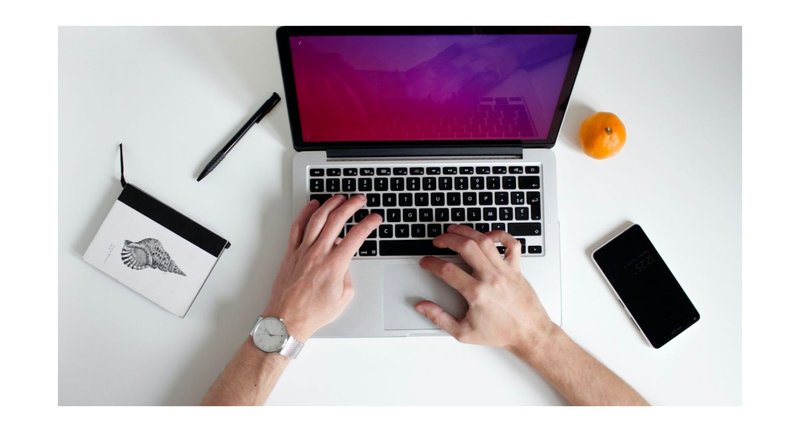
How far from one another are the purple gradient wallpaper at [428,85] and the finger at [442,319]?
33 cm

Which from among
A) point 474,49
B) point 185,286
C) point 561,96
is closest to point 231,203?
point 185,286

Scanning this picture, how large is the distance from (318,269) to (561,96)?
1.79 ft

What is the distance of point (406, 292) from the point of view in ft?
3.26

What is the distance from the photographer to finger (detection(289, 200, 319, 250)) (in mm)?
987

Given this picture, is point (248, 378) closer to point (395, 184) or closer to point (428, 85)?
point (395, 184)

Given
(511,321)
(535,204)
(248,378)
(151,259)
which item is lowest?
(248,378)

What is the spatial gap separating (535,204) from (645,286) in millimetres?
280

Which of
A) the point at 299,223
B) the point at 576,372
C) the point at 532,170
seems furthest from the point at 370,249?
the point at 576,372

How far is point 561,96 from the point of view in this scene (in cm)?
90

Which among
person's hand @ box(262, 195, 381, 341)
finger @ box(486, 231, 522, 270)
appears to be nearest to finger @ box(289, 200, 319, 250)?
person's hand @ box(262, 195, 381, 341)

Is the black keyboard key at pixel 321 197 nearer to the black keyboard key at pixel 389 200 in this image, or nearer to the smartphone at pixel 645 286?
the black keyboard key at pixel 389 200

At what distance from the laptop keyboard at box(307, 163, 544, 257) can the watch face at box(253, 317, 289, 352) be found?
0.21 metres

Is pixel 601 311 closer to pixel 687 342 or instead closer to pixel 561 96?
pixel 687 342

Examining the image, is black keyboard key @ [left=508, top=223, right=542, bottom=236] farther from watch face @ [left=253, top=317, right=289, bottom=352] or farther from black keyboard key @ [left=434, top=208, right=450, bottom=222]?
watch face @ [left=253, top=317, right=289, bottom=352]
